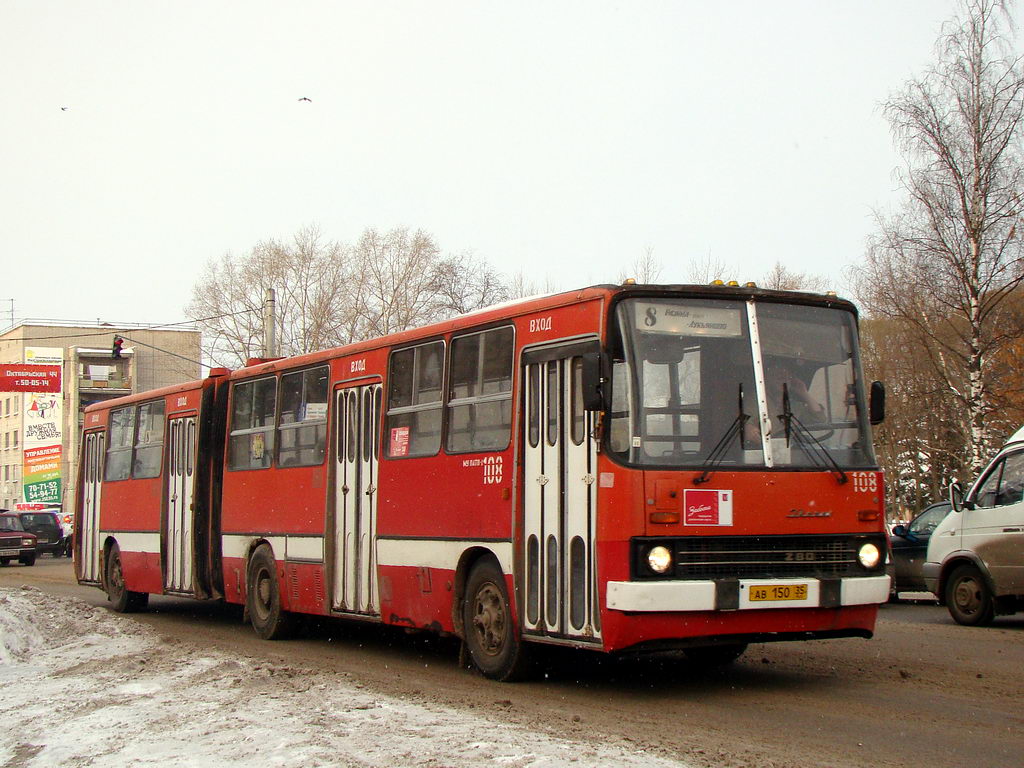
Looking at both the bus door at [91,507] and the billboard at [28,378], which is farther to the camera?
the billboard at [28,378]

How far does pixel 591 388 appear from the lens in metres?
9.13

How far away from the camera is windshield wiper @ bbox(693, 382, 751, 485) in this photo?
359 inches

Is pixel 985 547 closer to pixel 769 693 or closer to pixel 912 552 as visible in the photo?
pixel 912 552

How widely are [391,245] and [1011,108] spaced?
32192 mm

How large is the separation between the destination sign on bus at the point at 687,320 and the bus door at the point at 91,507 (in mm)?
13739

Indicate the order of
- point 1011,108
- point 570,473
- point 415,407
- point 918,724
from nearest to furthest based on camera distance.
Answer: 1. point 918,724
2. point 570,473
3. point 415,407
4. point 1011,108

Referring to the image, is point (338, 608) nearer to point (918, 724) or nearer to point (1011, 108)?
point (918, 724)

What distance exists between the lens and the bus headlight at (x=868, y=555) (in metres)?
9.71

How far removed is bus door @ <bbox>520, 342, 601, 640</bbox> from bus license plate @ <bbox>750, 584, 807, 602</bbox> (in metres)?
1.14

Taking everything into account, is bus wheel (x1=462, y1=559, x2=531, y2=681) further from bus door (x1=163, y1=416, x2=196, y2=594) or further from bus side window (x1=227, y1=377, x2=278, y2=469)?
bus door (x1=163, y1=416, x2=196, y2=594)

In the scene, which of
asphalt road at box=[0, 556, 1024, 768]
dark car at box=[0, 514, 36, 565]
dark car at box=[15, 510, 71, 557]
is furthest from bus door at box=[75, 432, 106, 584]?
dark car at box=[15, 510, 71, 557]

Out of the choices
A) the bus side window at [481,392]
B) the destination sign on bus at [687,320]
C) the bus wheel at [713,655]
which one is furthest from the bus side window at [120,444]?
the destination sign on bus at [687,320]

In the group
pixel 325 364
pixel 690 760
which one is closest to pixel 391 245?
pixel 325 364

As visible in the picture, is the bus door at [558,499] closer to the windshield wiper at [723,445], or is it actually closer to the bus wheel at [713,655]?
the windshield wiper at [723,445]
